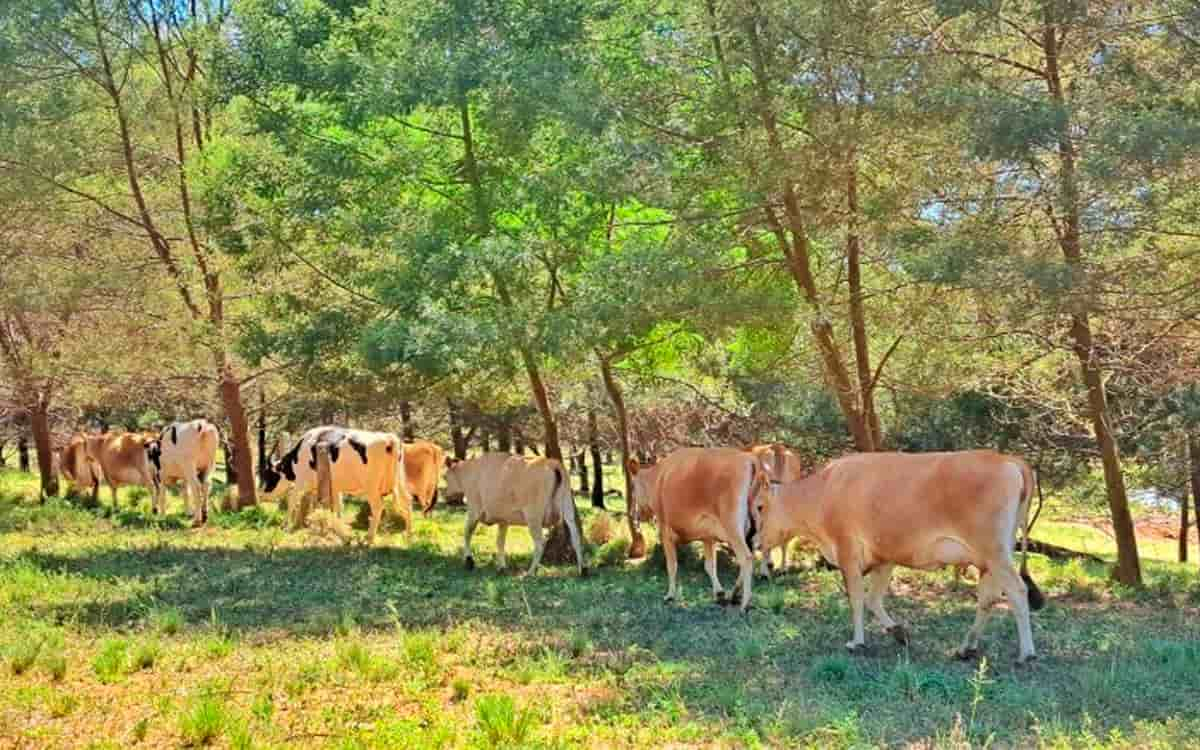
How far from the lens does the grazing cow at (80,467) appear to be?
24.5 meters

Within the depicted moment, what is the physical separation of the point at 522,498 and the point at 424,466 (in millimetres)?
6444

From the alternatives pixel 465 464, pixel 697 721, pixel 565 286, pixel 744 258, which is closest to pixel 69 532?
pixel 465 464

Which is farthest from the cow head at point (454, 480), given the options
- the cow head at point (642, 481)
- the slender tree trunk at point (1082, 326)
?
the slender tree trunk at point (1082, 326)

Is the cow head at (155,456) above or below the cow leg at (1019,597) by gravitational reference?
above

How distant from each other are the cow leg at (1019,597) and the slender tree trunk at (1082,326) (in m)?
3.24

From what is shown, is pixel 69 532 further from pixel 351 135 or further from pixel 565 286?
pixel 565 286

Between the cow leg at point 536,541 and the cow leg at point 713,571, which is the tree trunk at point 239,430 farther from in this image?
the cow leg at point 713,571

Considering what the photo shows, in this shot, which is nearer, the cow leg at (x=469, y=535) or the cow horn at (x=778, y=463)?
the cow leg at (x=469, y=535)

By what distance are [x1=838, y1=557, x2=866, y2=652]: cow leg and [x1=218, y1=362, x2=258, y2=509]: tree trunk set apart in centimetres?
1131

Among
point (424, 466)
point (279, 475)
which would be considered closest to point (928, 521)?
point (424, 466)

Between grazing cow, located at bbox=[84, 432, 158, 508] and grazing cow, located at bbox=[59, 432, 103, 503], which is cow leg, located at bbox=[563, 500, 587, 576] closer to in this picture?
grazing cow, located at bbox=[84, 432, 158, 508]

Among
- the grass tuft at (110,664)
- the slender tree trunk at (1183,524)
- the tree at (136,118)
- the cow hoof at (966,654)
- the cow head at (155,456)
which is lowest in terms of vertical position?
the slender tree trunk at (1183,524)

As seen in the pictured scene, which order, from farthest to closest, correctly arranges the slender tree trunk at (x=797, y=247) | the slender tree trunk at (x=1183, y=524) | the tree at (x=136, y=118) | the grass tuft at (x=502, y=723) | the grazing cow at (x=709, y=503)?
the slender tree trunk at (x=1183, y=524) < the tree at (x=136, y=118) < the slender tree trunk at (x=797, y=247) < the grazing cow at (x=709, y=503) < the grass tuft at (x=502, y=723)

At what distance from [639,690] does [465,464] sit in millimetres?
8563
